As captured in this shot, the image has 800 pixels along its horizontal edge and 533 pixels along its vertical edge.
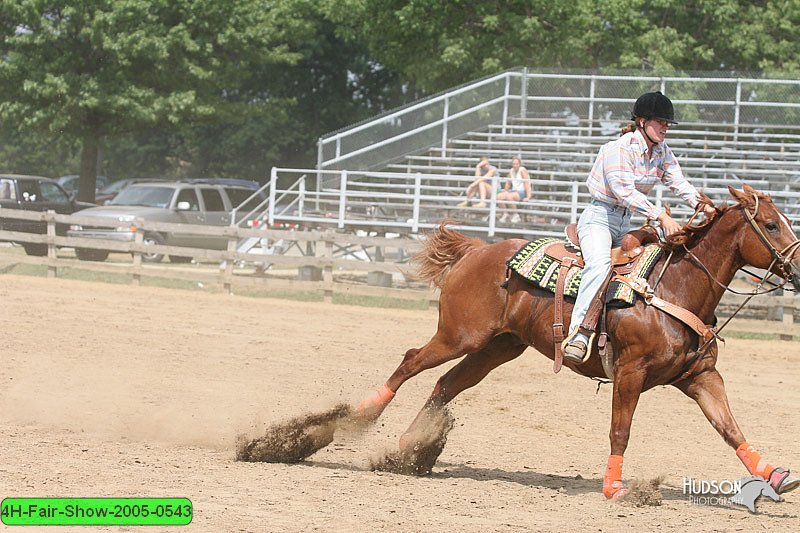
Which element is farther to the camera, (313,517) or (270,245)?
(270,245)

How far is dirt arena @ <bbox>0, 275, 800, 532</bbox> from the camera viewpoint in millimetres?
6590

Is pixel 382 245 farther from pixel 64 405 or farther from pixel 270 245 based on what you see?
pixel 64 405

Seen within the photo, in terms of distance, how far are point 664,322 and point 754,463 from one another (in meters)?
1.06

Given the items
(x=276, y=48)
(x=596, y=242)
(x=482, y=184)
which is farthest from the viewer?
(x=276, y=48)

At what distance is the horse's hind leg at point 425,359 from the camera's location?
8.06m

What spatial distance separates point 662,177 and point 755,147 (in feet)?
61.3

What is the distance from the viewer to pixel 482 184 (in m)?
21.7

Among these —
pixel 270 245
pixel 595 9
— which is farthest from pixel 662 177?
pixel 595 9

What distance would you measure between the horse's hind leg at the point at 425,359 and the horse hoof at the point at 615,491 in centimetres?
150

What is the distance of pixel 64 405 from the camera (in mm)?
9516

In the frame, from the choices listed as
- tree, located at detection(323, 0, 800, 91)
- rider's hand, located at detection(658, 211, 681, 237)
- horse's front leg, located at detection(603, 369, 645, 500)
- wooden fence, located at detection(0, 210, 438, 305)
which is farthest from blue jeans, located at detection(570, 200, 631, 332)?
tree, located at detection(323, 0, 800, 91)

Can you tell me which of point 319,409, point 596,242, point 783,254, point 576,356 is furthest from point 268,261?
point 783,254

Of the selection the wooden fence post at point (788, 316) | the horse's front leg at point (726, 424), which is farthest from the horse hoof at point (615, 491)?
the wooden fence post at point (788, 316)

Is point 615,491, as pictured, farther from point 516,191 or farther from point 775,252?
point 516,191
